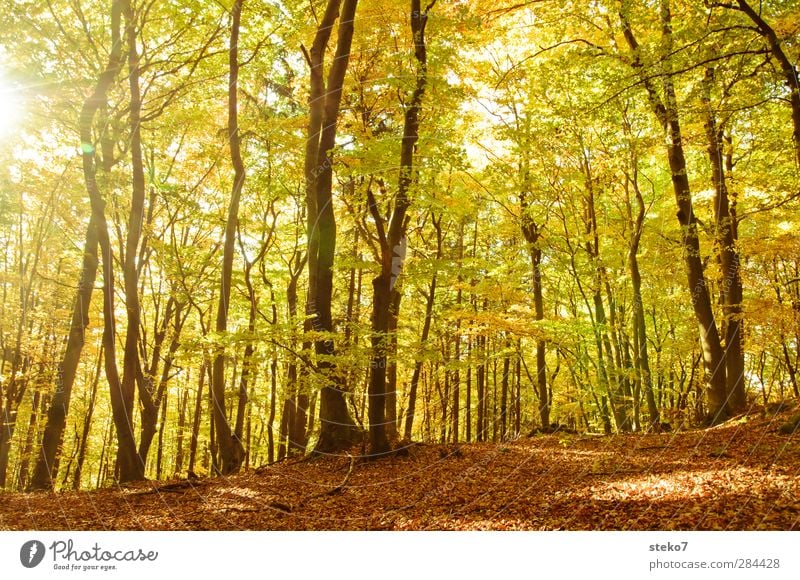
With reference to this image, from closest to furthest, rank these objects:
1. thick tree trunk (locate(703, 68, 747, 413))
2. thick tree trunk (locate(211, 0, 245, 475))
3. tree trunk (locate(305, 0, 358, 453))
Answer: thick tree trunk (locate(211, 0, 245, 475)), tree trunk (locate(305, 0, 358, 453)), thick tree trunk (locate(703, 68, 747, 413))

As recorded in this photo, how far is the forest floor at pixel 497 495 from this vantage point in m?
3.82

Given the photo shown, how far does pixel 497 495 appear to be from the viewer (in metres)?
5.11

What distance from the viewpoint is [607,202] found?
14.2 metres

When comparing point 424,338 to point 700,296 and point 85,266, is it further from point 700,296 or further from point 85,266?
point 85,266

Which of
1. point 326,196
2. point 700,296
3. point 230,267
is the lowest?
point 700,296

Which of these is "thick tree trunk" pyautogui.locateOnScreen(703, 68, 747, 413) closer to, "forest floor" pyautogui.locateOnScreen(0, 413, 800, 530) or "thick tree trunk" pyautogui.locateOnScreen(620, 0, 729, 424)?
"thick tree trunk" pyautogui.locateOnScreen(620, 0, 729, 424)

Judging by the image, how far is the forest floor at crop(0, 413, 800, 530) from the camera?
3.82 m

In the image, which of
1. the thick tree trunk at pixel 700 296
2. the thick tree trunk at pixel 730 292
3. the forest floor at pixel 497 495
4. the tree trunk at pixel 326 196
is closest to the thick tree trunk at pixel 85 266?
the forest floor at pixel 497 495

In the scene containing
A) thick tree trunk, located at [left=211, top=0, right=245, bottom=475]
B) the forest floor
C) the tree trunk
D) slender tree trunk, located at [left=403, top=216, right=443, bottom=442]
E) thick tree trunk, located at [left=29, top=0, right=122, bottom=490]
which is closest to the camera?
the forest floor

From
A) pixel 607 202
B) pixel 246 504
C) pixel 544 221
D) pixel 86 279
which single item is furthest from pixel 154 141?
pixel 607 202

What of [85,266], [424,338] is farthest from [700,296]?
[85,266]

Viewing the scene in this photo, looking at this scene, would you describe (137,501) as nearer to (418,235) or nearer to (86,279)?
(86,279)

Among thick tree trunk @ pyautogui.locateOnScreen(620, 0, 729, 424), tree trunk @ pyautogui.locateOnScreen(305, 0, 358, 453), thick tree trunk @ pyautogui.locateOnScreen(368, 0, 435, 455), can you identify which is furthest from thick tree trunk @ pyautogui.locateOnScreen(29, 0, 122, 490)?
thick tree trunk @ pyautogui.locateOnScreen(620, 0, 729, 424)
